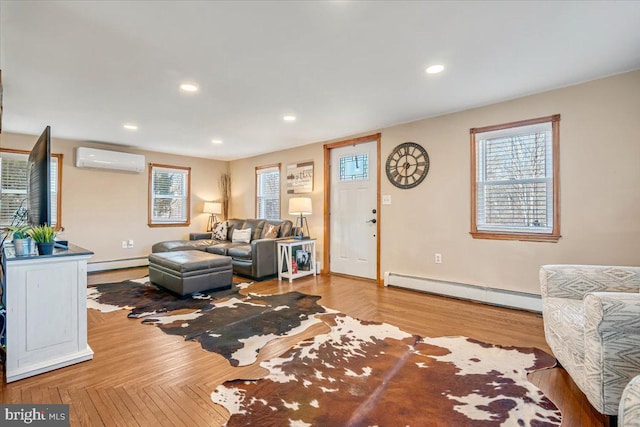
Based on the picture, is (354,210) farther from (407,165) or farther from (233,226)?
(233,226)

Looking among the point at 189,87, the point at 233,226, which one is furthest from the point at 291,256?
the point at 189,87

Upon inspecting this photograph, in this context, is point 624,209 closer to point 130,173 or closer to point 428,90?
point 428,90

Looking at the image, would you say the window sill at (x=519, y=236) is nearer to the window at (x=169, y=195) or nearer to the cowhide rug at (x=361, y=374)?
the cowhide rug at (x=361, y=374)

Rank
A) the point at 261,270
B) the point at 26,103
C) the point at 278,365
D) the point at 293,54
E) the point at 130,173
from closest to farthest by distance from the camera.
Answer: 1. the point at 278,365
2. the point at 293,54
3. the point at 26,103
4. the point at 261,270
5. the point at 130,173

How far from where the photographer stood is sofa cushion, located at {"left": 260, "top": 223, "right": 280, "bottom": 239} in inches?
201

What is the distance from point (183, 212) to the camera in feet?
20.9

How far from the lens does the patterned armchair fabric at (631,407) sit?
0.94 m

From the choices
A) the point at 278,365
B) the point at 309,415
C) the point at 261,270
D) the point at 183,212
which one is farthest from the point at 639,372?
the point at 183,212

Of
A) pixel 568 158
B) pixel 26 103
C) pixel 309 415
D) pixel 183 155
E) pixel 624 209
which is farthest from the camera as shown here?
pixel 183 155

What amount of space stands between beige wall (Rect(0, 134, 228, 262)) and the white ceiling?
1.29 m

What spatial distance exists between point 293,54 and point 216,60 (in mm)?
644

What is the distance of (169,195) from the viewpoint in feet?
20.2

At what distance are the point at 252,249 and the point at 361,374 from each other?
9.56ft

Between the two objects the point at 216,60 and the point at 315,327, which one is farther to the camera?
the point at 315,327
